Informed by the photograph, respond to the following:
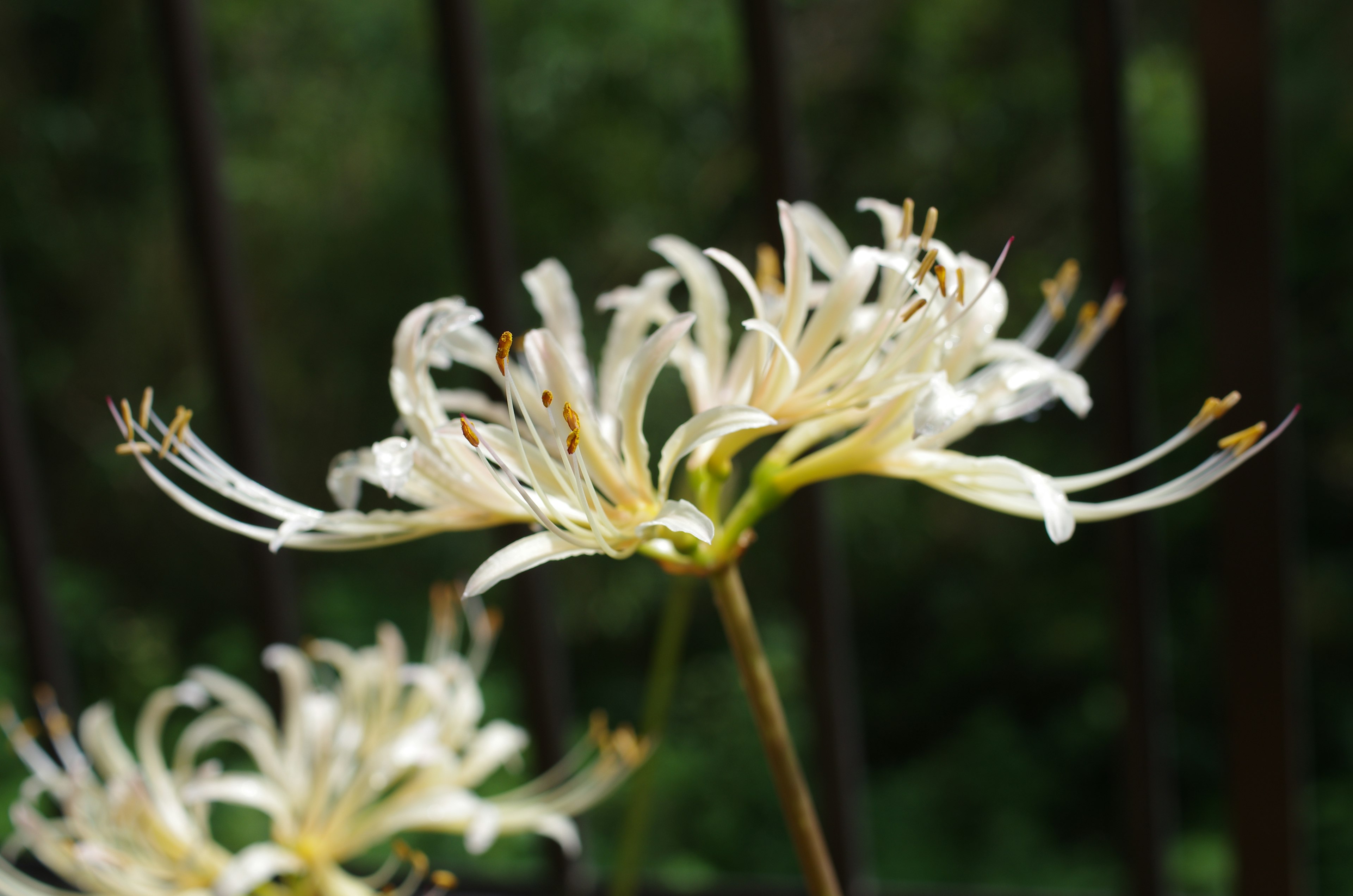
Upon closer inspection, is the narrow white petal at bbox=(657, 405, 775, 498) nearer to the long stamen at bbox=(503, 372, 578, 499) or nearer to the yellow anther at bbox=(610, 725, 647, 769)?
the long stamen at bbox=(503, 372, 578, 499)

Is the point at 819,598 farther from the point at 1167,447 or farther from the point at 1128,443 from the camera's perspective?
the point at 1167,447

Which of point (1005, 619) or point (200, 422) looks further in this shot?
point (200, 422)

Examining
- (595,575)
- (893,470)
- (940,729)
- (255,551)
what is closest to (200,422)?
(595,575)

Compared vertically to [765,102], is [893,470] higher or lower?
lower

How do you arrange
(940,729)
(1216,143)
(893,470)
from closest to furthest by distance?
(893,470) < (1216,143) < (940,729)

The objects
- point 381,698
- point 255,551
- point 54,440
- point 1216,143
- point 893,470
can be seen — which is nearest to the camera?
point 893,470

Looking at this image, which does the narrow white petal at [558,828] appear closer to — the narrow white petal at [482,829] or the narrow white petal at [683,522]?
the narrow white petal at [482,829]

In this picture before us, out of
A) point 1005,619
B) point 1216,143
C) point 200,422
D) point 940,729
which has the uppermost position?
point 1216,143

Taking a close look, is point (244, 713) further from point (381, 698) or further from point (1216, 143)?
point (1216, 143)
